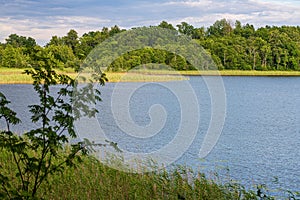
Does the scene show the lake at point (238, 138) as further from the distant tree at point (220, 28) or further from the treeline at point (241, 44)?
the distant tree at point (220, 28)

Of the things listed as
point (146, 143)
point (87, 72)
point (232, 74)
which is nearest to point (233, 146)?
point (146, 143)

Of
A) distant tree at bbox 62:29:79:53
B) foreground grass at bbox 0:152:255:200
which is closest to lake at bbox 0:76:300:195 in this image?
foreground grass at bbox 0:152:255:200

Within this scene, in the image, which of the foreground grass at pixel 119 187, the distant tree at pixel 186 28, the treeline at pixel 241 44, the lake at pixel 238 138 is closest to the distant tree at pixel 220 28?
the treeline at pixel 241 44

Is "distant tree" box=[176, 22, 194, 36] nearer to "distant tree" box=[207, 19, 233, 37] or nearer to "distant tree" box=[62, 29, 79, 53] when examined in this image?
"distant tree" box=[207, 19, 233, 37]

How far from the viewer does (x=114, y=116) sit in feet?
59.8

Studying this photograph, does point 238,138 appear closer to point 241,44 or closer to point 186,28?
point 241,44

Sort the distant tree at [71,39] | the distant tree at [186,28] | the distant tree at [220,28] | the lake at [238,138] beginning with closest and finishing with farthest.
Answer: the lake at [238,138] → the distant tree at [71,39] → the distant tree at [186,28] → the distant tree at [220,28]

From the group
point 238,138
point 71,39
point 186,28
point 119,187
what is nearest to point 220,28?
point 186,28

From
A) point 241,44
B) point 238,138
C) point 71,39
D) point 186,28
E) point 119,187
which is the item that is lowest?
point 238,138

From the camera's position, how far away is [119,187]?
572 centimetres

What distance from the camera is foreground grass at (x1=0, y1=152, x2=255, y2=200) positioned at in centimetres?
545

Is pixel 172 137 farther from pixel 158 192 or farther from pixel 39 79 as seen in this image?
pixel 39 79

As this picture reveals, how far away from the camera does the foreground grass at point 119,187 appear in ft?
17.9

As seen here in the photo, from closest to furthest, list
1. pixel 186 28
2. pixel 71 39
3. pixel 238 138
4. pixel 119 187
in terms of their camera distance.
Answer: pixel 119 187
pixel 238 138
pixel 71 39
pixel 186 28
